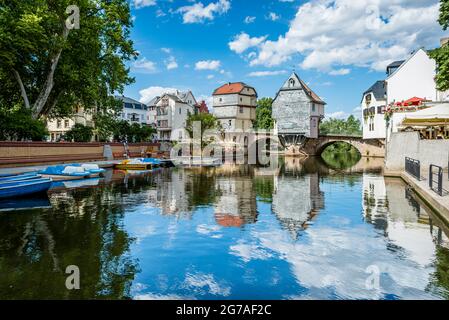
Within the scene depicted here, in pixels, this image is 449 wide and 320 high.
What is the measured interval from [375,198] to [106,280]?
16985 millimetres

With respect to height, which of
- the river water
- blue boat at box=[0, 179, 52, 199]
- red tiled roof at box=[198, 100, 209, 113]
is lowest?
the river water

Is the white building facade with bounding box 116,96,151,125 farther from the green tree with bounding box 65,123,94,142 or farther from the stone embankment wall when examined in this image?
the stone embankment wall

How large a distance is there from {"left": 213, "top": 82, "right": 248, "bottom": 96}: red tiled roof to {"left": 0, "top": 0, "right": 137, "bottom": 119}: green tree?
45.7 metres

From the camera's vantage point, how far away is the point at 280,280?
804cm

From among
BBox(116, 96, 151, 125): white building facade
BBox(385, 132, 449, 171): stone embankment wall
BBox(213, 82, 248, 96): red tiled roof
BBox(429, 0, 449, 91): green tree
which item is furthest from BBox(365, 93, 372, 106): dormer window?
BBox(116, 96, 151, 125): white building facade

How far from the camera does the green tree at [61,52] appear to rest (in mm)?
29447

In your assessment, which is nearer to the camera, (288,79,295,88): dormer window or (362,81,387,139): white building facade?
(362,81,387,139): white building facade

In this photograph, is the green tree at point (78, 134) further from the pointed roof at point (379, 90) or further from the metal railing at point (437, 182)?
the pointed roof at point (379, 90)

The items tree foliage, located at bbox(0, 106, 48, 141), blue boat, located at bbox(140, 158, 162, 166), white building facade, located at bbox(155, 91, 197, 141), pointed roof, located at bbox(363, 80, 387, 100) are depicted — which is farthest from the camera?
white building facade, located at bbox(155, 91, 197, 141)

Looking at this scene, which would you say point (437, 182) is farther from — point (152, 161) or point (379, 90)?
point (379, 90)

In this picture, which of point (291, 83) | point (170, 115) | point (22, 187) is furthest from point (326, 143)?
point (22, 187)

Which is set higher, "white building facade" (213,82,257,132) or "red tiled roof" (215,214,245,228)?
"white building facade" (213,82,257,132)

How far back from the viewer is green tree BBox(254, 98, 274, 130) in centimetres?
9225

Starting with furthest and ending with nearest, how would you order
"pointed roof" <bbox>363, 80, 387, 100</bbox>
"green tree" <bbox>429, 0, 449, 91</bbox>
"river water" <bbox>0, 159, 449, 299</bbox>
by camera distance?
"pointed roof" <bbox>363, 80, 387, 100</bbox>, "green tree" <bbox>429, 0, 449, 91</bbox>, "river water" <bbox>0, 159, 449, 299</bbox>
